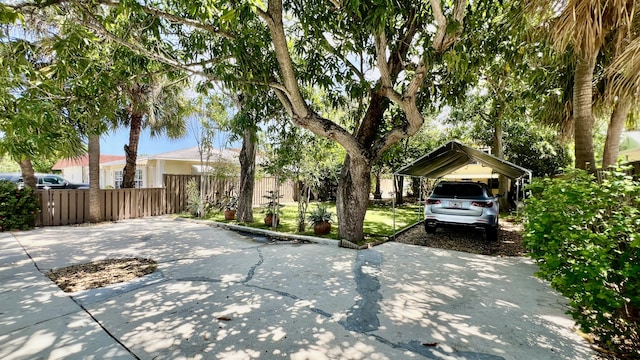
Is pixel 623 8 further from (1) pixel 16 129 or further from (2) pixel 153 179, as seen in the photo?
(2) pixel 153 179

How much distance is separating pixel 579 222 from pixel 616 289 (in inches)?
25.3

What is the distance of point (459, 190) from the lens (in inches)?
316

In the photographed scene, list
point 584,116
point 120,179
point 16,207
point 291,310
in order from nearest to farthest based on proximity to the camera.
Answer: point 291,310
point 584,116
point 16,207
point 120,179

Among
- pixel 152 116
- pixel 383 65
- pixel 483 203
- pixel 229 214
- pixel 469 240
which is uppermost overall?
pixel 152 116

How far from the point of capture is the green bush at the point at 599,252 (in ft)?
7.76

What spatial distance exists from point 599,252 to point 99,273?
681cm

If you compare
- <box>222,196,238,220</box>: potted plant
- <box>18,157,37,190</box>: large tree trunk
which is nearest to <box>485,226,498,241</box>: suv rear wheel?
<box>222,196,238,220</box>: potted plant

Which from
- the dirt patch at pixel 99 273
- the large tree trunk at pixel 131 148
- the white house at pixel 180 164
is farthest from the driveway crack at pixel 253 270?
the large tree trunk at pixel 131 148

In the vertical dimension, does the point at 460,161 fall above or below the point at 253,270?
above

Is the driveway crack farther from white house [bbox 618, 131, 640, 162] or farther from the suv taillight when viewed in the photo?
white house [bbox 618, 131, 640, 162]

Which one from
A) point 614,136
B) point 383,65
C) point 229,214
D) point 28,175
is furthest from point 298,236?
point 28,175

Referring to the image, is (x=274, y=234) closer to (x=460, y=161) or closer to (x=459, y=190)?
(x=459, y=190)

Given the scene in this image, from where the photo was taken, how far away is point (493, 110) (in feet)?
36.5

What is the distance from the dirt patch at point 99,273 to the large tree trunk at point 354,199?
441 centimetres
